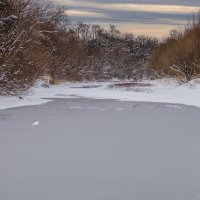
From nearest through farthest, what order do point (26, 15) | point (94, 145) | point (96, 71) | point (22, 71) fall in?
point (94, 145) < point (22, 71) < point (26, 15) < point (96, 71)

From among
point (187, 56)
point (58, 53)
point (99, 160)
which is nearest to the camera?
point (99, 160)

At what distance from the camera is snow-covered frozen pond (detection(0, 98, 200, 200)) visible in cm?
651

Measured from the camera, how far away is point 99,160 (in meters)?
8.59

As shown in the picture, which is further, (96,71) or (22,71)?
(96,71)

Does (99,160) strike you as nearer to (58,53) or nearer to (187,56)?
(187,56)

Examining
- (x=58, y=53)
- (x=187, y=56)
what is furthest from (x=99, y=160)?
(x=58, y=53)

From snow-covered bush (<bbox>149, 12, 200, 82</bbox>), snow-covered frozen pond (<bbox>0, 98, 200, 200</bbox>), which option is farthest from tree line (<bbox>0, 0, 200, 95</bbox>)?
snow-covered frozen pond (<bbox>0, 98, 200, 200</bbox>)

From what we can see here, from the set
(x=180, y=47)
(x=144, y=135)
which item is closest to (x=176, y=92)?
(x=180, y=47)

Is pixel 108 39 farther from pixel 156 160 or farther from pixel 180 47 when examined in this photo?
pixel 156 160

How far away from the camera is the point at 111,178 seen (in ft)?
23.8

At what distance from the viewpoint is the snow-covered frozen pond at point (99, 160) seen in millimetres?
6513

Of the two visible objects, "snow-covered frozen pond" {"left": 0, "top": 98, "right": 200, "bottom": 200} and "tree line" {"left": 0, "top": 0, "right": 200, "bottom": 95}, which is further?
"tree line" {"left": 0, "top": 0, "right": 200, "bottom": 95}

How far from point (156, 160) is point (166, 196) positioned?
2.32m

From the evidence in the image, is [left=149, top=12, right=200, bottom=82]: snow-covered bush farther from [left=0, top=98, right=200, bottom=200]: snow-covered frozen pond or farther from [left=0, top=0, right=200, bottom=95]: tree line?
[left=0, top=98, right=200, bottom=200]: snow-covered frozen pond
